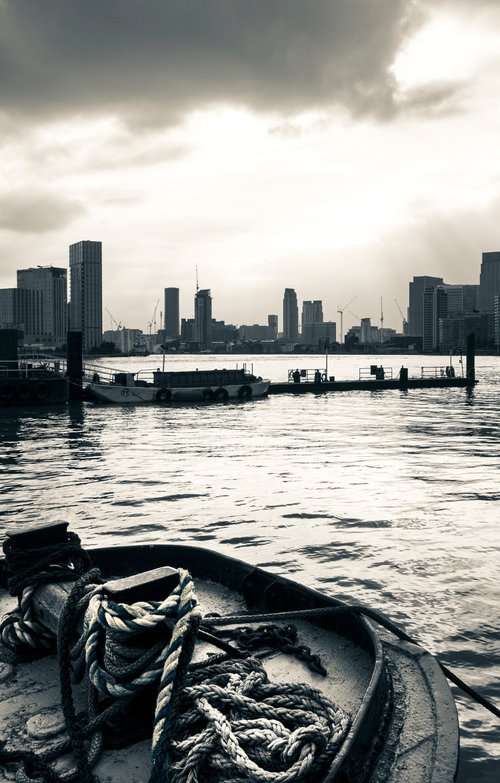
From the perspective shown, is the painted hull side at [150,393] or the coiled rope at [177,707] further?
the painted hull side at [150,393]

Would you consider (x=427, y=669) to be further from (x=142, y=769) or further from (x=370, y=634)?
(x=142, y=769)

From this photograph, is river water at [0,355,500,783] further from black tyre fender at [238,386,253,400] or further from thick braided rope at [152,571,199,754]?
black tyre fender at [238,386,253,400]

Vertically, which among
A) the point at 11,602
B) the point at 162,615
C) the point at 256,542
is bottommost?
the point at 256,542

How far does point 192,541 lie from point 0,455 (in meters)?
15.6

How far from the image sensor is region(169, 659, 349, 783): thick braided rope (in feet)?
12.2

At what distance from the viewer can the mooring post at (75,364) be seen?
53219 mm

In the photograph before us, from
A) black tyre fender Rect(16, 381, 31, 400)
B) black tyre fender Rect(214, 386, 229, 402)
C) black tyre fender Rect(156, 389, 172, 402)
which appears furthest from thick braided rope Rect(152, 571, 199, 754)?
black tyre fender Rect(214, 386, 229, 402)

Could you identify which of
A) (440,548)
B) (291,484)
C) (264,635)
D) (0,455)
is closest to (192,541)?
(440,548)

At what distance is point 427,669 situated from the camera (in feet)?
17.8

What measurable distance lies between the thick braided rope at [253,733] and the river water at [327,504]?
289cm

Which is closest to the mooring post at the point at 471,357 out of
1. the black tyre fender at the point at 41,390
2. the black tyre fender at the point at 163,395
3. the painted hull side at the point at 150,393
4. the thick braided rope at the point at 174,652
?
the painted hull side at the point at 150,393

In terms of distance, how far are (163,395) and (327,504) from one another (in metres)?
39.8

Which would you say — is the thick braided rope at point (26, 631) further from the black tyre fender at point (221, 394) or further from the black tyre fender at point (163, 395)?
the black tyre fender at point (221, 394)

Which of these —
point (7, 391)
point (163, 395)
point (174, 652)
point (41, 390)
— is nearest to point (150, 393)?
point (163, 395)
